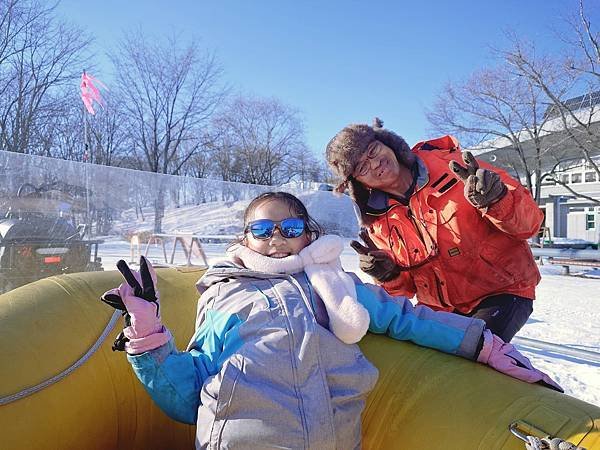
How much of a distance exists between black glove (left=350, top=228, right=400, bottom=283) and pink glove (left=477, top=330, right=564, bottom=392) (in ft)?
2.18

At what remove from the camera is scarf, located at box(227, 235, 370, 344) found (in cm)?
164

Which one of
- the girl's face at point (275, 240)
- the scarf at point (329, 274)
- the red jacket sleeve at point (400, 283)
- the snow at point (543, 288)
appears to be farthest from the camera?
the snow at point (543, 288)

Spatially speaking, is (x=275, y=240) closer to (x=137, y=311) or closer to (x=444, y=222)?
(x=137, y=311)

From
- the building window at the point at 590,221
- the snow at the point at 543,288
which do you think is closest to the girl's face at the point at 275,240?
the snow at the point at 543,288

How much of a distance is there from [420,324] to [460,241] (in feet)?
1.53

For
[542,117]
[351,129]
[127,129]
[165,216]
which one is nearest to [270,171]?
[127,129]

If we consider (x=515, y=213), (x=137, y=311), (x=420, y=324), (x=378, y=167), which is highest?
(x=378, y=167)

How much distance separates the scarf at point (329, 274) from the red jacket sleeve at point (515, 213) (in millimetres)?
644

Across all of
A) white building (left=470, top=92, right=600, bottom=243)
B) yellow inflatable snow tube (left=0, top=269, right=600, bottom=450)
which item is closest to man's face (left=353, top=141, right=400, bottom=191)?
yellow inflatable snow tube (left=0, top=269, right=600, bottom=450)

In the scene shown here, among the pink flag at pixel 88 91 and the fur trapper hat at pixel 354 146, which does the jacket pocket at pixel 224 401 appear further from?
the pink flag at pixel 88 91

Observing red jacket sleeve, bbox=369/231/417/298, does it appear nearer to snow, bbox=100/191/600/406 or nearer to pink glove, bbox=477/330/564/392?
pink glove, bbox=477/330/564/392

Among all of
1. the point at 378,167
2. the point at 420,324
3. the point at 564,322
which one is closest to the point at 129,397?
the point at 420,324

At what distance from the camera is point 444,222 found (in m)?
2.16

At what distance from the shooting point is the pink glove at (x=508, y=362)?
1.67 meters
